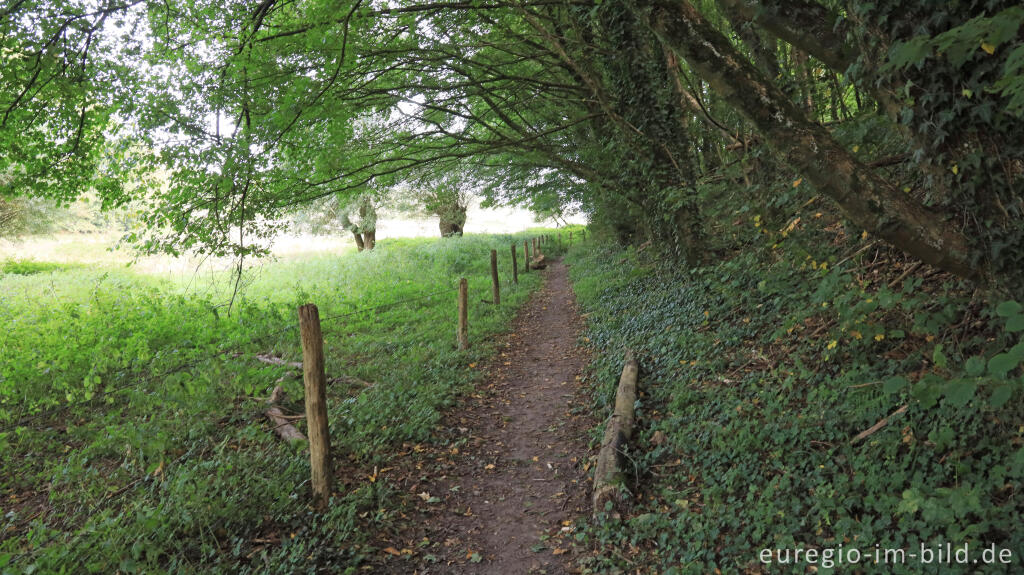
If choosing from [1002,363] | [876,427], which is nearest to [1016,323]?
[1002,363]

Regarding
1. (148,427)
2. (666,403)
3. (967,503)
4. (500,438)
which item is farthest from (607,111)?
(148,427)

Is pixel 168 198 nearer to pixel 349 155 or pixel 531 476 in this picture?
pixel 349 155

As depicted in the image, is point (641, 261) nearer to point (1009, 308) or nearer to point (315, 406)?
point (315, 406)

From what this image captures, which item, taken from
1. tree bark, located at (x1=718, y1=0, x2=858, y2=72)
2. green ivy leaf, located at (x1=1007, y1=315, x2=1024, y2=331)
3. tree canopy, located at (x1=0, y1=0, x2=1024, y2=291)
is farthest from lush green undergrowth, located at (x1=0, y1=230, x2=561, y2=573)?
tree bark, located at (x1=718, y1=0, x2=858, y2=72)

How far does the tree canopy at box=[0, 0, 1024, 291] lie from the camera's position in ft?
10.2

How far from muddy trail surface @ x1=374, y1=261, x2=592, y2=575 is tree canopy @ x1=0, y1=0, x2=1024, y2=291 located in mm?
3440

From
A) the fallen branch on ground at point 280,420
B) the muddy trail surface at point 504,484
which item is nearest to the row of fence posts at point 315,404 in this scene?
the fallen branch on ground at point 280,420

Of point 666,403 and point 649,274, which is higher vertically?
point 649,274

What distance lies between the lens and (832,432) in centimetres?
409

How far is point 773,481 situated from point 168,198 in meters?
8.19

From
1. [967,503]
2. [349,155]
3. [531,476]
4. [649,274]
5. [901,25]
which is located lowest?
[531,476]

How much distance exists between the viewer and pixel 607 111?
364 inches

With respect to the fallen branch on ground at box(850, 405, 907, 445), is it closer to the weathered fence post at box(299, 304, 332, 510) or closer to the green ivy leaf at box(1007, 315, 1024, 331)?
the green ivy leaf at box(1007, 315, 1024, 331)

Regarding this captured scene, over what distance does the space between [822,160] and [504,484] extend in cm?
411
